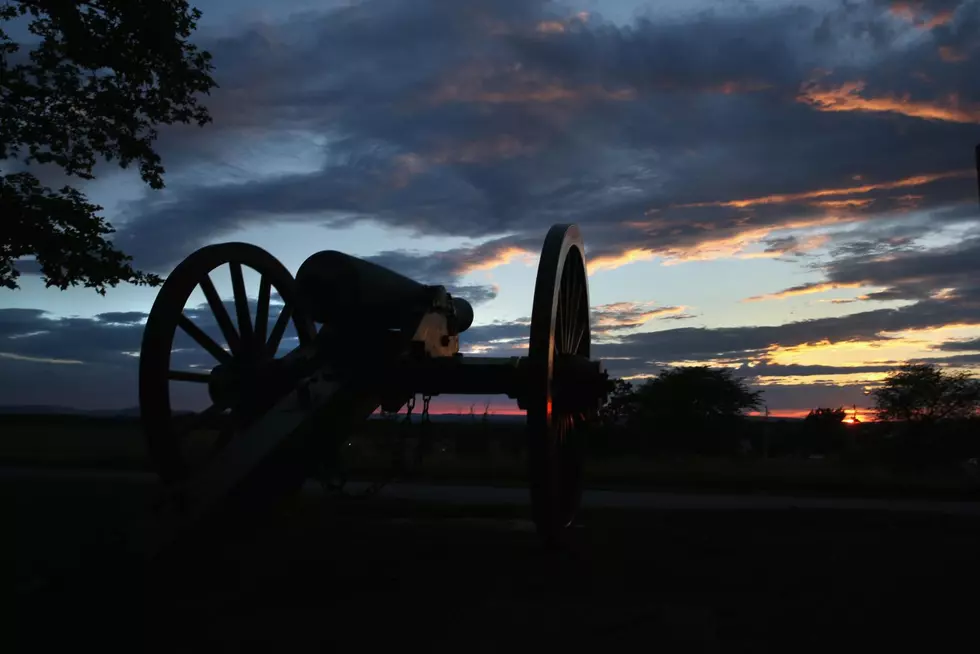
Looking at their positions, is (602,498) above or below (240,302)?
below

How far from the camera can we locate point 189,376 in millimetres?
6355

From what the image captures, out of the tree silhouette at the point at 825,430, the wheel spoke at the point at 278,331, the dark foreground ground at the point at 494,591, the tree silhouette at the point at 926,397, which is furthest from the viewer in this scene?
the tree silhouette at the point at 825,430

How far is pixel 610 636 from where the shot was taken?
421cm

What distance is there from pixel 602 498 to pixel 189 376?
849cm

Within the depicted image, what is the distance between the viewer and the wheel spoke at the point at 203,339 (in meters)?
6.34

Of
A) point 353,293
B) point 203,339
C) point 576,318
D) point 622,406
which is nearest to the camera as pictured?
point 203,339

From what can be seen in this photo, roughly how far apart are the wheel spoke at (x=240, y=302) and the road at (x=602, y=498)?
17.7 feet

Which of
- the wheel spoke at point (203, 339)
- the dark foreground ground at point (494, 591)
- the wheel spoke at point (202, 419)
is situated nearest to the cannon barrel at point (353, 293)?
the wheel spoke at point (203, 339)

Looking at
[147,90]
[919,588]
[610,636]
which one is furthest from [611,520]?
[147,90]

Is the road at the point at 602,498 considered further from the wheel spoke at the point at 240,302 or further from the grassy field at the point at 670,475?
the wheel spoke at the point at 240,302

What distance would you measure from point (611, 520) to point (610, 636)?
17.5 feet

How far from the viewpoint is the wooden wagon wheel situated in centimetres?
545

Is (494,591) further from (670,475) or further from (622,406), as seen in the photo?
(622,406)

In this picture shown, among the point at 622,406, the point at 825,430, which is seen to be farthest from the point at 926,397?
the point at 825,430
